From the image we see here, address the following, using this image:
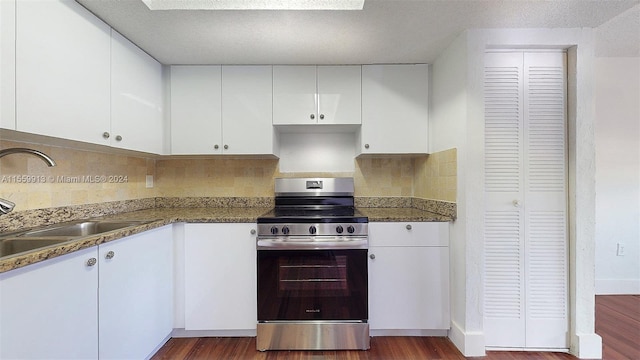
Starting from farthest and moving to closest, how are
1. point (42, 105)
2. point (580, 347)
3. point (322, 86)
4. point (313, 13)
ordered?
point (322, 86) → point (580, 347) → point (313, 13) → point (42, 105)

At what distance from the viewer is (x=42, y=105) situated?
1171 millimetres

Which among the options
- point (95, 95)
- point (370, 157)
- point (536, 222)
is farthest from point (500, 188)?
point (95, 95)

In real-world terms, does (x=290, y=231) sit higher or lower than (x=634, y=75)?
lower

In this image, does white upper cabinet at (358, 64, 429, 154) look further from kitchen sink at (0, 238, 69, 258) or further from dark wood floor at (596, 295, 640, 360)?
kitchen sink at (0, 238, 69, 258)

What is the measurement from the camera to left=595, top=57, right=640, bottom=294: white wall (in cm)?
248

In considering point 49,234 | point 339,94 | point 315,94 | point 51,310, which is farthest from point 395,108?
point 49,234

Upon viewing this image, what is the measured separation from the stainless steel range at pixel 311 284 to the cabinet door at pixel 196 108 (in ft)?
2.88

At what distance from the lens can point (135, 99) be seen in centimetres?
177

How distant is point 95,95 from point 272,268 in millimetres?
1455

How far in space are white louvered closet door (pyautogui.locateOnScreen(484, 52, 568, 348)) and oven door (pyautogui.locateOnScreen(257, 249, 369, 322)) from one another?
87cm

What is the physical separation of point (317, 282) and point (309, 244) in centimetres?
26

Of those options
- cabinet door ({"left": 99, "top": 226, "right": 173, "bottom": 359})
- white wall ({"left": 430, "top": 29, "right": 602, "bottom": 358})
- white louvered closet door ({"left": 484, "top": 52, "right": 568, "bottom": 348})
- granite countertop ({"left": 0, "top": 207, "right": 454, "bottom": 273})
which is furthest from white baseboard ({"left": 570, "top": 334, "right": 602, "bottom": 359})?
cabinet door ({"left": 99, "top": 226, "right": 173, "bottom": 359})

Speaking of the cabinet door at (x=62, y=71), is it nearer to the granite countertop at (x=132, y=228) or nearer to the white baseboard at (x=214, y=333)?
the granite countertop at (x=132, y=228)

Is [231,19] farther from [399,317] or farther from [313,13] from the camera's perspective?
[399,317]
